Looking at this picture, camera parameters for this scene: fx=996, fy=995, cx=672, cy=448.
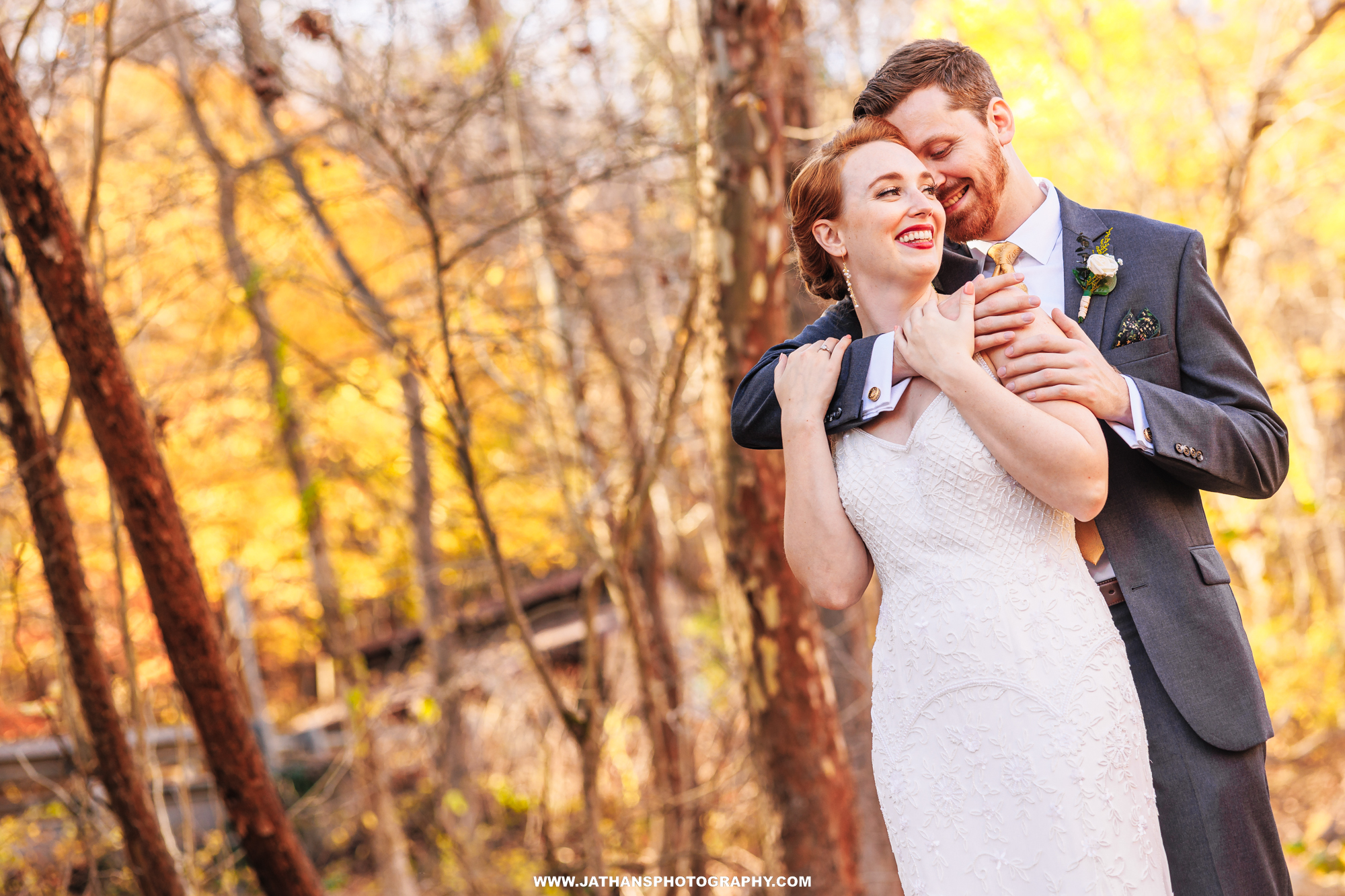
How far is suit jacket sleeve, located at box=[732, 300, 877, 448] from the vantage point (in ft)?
5.54

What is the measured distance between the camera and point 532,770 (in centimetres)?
884

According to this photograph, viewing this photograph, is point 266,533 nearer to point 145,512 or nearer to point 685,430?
point 685,430

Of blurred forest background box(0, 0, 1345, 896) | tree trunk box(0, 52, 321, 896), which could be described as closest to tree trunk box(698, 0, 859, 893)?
blurred forest background box(0, 0, 1345, 896)

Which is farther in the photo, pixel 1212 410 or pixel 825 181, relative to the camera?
pixel 825 181

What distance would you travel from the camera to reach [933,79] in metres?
1.87

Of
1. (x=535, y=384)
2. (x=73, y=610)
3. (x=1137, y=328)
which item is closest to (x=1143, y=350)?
(x=1137, y=328)

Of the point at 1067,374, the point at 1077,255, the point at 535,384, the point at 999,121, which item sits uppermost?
the point at 535,384

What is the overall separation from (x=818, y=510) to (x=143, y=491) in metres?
2.25

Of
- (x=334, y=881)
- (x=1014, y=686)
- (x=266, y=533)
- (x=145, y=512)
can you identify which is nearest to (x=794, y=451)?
(x=1014, y=686)

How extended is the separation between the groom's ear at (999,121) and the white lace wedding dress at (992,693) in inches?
24.0

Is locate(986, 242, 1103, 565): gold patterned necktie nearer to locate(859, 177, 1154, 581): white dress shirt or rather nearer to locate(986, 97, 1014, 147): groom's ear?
locate(859, 177, 1154, 581): white dress shirt

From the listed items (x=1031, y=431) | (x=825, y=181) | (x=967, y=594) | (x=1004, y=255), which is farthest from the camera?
(x=825, y=181)

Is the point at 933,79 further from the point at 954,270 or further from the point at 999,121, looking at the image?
the point at 954,270

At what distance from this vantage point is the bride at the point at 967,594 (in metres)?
1.48
